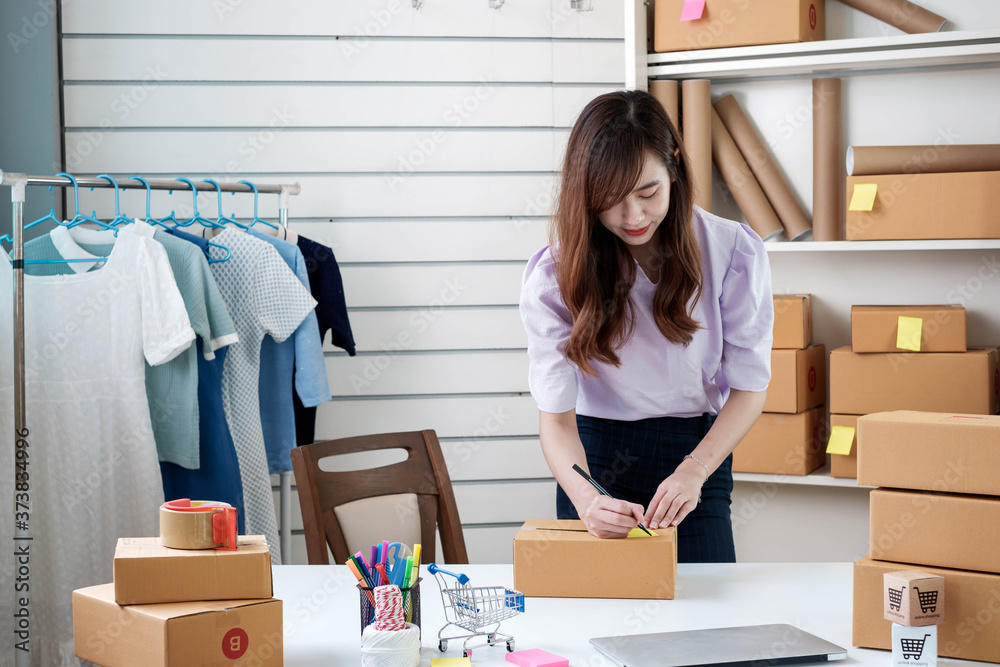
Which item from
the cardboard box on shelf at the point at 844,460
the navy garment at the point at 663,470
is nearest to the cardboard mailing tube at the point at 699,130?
the cardboard box on shelf at the point at 844,460

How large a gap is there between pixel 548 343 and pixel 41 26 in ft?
7.48

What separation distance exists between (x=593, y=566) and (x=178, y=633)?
26.5 inches

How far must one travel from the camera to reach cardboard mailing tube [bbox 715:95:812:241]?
9.30 feet

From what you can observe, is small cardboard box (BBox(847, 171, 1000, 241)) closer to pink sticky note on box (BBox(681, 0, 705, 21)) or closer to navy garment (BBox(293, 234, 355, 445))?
pink sticky note on box (BBox(681, 0, 705, 21))

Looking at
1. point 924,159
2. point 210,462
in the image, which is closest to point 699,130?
point 924,159

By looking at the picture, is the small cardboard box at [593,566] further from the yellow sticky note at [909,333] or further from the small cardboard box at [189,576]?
the yellow sticky note at [909,333]

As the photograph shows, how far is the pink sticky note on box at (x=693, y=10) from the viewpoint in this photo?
270 centimetres

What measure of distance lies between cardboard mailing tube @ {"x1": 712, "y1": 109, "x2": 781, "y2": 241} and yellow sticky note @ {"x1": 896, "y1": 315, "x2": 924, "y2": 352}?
51 centimetres

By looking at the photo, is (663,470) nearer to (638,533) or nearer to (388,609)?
(638,533)

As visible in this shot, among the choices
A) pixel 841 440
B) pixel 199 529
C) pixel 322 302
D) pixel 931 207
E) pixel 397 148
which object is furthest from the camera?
pixel 397 148

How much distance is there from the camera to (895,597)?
3.84 ft

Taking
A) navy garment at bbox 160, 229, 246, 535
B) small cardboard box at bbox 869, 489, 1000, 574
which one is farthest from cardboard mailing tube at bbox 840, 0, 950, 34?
navy garment at bbox 160, 229, 246, 535

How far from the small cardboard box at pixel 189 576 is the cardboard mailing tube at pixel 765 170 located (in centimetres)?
219

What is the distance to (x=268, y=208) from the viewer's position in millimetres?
3115
